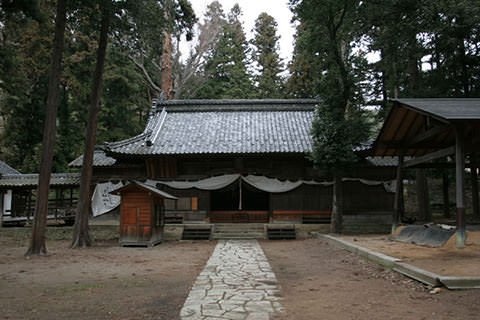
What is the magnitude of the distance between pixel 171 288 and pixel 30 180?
15.1 meters

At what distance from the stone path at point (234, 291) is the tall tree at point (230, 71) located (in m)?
23.4

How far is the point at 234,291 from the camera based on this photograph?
5.88 meters

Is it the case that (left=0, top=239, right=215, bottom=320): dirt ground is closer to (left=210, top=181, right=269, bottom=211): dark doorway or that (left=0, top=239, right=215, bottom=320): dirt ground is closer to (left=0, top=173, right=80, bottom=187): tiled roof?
(left=0, top=173, right=80, bottom=187): tiled roof

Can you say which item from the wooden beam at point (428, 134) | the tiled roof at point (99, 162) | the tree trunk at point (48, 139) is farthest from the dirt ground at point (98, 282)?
the wooden beam at point (428, 134)

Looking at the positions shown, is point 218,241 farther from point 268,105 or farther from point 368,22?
point 368,22

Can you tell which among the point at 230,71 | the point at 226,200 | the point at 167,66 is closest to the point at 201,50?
the point at 167,66

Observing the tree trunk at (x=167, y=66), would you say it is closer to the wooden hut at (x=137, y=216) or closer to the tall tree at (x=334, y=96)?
the tall tree at (x=334, y=96)

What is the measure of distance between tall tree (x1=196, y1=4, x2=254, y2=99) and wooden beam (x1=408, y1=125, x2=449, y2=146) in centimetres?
2128

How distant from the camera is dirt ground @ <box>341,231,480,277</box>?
586cm

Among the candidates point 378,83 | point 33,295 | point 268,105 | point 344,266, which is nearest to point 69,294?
point 33,295

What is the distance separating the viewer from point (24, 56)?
19.6m

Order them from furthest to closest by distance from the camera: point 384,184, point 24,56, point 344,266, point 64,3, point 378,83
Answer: point 378,83 < point 24,56 < point 384,184 < point 64,3 < point 344,266

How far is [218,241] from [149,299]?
28.8 ft

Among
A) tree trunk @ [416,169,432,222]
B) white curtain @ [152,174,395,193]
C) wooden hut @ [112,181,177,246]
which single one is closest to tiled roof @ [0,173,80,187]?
white curtain @ [152,174,395,193]
